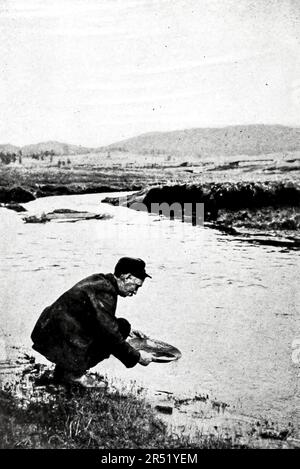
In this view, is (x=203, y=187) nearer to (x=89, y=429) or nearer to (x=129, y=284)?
(x=129, y=284)

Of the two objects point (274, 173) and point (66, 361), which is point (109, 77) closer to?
point (274, 173)

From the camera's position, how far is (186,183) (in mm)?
3691

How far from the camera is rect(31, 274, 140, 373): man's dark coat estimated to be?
10.5 ft

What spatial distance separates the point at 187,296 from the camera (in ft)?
11.5

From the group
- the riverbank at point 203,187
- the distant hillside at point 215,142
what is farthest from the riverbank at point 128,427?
the distant hillside at point 215,142

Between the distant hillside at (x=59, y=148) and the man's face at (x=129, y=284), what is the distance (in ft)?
2.96

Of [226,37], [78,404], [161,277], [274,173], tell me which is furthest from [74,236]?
[226,37]

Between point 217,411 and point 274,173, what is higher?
point 274,173

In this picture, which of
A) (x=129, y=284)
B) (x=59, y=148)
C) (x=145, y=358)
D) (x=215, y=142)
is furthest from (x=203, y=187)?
(x=145, y=358)

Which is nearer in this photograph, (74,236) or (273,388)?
(273,388)

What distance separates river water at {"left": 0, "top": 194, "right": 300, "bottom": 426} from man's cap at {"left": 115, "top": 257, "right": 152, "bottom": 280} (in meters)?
0.16

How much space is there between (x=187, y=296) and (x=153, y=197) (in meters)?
0.66

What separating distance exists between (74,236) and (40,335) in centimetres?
67
